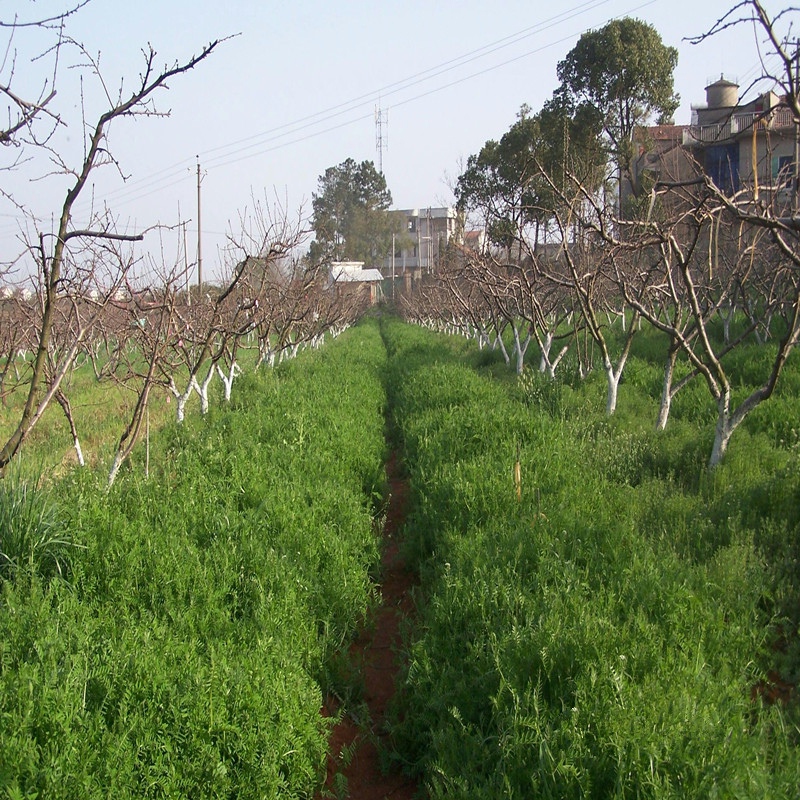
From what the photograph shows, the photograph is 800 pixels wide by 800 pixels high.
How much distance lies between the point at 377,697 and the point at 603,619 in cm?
160

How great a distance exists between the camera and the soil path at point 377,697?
375cm

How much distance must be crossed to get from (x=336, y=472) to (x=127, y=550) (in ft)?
9.49

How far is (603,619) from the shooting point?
12.1 feet

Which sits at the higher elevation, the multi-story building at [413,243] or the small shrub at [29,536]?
the multi-story building at [413,243]

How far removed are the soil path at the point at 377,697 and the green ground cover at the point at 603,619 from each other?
16 centimetres

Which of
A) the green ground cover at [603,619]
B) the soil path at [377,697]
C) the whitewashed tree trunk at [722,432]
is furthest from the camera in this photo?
the whitewashed tree trunk at [722,432]

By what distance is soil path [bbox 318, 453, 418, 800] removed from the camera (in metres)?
3.75

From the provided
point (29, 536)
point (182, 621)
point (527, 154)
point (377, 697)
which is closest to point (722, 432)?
point (377, 697)

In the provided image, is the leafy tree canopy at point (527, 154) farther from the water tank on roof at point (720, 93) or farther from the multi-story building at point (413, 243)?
the multi-story building at point (413, 243)

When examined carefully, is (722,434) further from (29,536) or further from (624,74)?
(624,74)

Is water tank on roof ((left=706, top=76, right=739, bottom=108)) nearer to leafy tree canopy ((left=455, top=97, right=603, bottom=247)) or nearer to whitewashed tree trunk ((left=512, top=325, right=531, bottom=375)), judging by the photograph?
leafy tree canopy ((left=455, top=97, right=603, bottom=247))

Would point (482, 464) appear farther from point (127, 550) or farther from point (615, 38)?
point (615, 38)

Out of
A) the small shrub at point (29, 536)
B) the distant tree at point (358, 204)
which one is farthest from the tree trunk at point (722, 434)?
the distant tree at point (358, 204)

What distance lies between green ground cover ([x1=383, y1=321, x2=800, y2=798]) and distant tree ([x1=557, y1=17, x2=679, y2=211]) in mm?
19970
